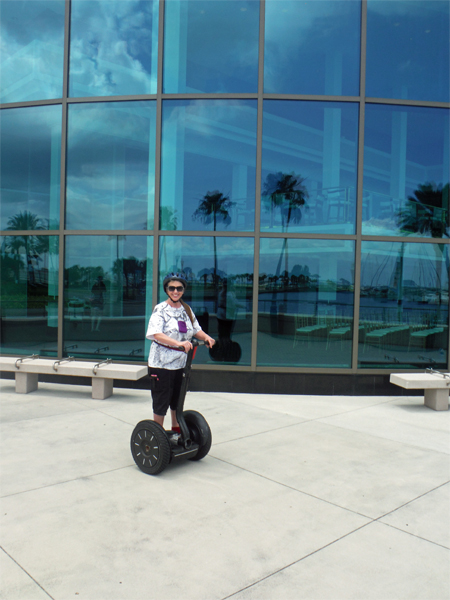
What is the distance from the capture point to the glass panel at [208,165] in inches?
343

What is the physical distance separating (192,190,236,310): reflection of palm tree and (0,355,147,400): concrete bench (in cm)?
283

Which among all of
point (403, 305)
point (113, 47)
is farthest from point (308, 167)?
point (113, 47)

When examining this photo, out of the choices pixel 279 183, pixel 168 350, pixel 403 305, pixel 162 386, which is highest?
pixel 279 183

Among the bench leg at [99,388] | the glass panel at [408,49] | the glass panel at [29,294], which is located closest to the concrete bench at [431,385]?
the bench leg at [99,388]

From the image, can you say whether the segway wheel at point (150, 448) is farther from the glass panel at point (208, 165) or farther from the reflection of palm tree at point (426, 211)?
the reflection of palm tree at point (426, 211)

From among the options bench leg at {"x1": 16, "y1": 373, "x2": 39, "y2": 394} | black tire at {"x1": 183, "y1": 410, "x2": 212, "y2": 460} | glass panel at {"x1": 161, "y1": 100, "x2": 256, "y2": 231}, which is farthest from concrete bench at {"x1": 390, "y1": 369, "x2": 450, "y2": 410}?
bench leg at {"x1": 16, "y1": 373, "x2": 39, "y2": 394}

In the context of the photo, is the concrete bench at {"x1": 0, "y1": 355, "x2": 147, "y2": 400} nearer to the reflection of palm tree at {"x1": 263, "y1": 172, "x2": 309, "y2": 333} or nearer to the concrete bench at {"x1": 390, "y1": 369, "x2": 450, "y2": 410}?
the reflection of palm tree at {"x1": 263, "y1": 172, "x2": 309, "y2": 333}

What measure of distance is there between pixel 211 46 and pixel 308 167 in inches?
110

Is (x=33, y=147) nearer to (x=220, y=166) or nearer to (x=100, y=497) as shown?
(x=220, y=166)

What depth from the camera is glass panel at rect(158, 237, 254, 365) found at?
864 cm

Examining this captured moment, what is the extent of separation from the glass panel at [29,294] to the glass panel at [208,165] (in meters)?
2.52

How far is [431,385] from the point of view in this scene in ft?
24.4

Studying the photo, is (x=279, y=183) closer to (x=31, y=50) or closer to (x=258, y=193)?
(x=258, y=193)

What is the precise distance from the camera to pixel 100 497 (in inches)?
159
